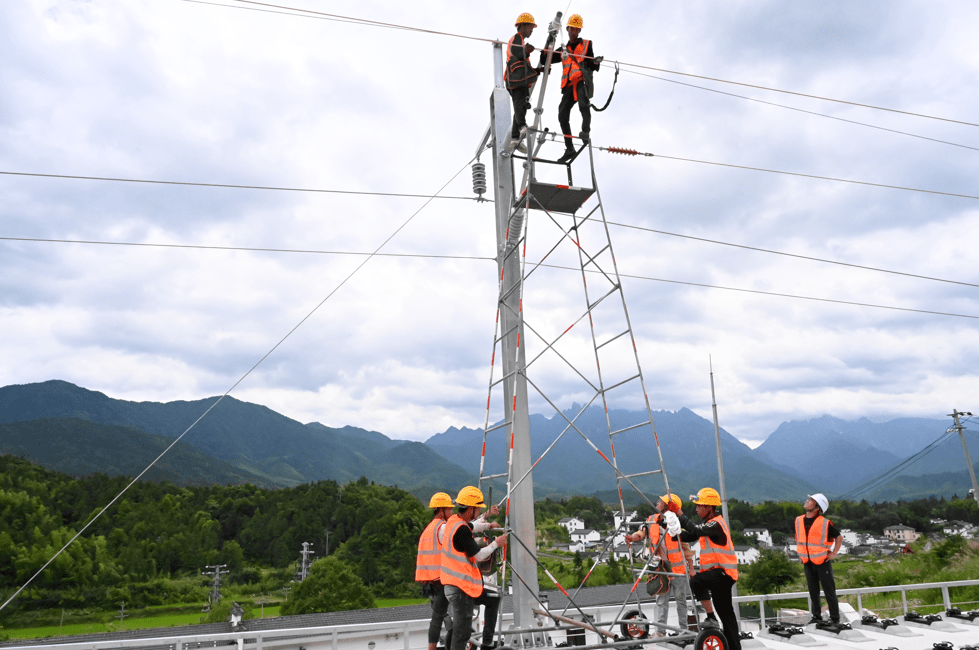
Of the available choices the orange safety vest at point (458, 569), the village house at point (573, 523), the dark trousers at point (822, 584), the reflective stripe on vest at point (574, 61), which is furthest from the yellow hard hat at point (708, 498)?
the village house at point (573, 523)

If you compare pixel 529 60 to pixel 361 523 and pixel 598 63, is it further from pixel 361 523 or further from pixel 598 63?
pixel 361 523

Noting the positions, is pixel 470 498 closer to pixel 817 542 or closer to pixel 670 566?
pixel 670 566

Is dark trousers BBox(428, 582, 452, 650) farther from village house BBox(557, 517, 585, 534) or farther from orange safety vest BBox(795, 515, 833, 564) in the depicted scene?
village house BBox(557, 517, 585, 534)

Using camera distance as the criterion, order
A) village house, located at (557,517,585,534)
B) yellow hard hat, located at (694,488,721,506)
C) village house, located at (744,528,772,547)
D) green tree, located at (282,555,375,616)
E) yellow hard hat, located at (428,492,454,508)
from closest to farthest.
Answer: yellow hard hat, located at (428,492,454,508)
yellow hard hat, located at (694,488,721,506)
green tree, located at (282,555,375,616)
village house, located at (744,528,772,547)
village house, located at (557,517,585,534)

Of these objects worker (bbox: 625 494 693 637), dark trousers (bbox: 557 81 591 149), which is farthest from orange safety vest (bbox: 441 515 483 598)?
dark trousers (bbox: 557 81 591 149)

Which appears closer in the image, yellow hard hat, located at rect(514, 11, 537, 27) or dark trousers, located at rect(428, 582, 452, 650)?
dark trousers, located at rect(428, 582, 452, 650)

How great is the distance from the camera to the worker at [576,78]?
9.41 m

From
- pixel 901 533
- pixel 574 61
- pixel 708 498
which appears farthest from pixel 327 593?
pixel 901 533

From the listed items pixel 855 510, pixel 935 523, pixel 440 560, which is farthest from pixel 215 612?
pixel 855 510

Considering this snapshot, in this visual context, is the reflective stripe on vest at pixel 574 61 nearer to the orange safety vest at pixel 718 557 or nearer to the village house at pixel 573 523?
the orange safety vest at pixel 718 557

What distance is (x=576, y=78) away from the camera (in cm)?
945

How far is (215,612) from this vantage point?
225 ft

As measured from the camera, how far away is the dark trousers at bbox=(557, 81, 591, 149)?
952 cm

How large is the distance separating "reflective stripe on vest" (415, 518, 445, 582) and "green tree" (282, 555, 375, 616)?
7475 centimetres
